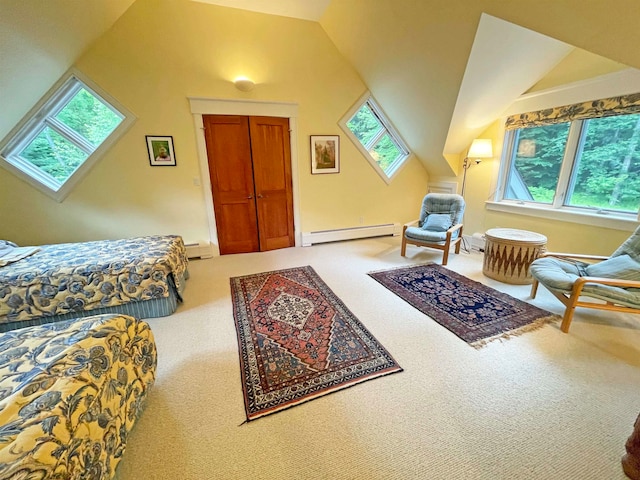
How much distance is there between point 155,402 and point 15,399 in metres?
0.77

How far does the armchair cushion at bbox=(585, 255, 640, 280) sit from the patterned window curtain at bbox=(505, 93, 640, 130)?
4.80 ft

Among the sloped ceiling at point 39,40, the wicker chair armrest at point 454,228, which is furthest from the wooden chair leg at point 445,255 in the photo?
the sloped ceiling at point 39,40

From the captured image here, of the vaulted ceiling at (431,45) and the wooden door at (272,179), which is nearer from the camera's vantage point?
the vaulted ceiling at (431,45)

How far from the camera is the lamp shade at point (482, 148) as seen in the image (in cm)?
377

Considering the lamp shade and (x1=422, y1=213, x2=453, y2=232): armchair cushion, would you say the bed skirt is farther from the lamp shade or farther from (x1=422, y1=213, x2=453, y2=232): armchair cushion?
the lamp shade

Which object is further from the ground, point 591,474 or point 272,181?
point 272,181

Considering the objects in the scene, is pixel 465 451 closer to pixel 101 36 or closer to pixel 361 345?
pixel 361 345

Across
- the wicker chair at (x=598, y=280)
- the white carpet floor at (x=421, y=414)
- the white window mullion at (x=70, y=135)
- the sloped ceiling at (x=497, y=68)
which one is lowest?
the white carpet floor at (x=421, y=414)

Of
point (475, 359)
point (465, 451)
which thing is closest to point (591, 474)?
point (465, 451)

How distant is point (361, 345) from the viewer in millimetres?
2033

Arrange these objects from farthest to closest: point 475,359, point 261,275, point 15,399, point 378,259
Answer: point 378,259 → point 261,275 → point 475,359 → point 15,399

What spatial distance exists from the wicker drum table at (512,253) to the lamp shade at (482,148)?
130cm

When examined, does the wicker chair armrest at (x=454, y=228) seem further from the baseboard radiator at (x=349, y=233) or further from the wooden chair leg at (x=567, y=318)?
the wooden chair leg at (x=567, y=318)

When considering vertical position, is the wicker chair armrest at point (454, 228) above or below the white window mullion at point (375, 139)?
below
